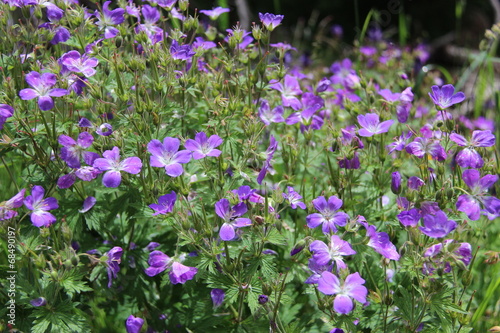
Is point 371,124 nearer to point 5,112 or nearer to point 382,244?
point 382,244

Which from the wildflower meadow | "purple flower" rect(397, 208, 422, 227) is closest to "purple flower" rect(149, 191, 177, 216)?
the wildflower meadow

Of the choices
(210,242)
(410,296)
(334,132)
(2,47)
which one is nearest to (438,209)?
(410,296)

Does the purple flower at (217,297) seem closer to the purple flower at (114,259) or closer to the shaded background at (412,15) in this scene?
the purple flower at (114,259)

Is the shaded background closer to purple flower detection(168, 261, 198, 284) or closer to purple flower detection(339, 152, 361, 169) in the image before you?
purple flower detection(339, 152, 361, 169)

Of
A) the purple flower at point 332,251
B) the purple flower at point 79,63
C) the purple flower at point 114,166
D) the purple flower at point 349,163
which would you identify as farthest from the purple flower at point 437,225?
the purple flower at point 79,63

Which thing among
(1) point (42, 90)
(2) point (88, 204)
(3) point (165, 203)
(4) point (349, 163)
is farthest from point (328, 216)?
(1) point (42, 90)

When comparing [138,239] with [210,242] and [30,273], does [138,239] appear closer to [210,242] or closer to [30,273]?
[30,273]
